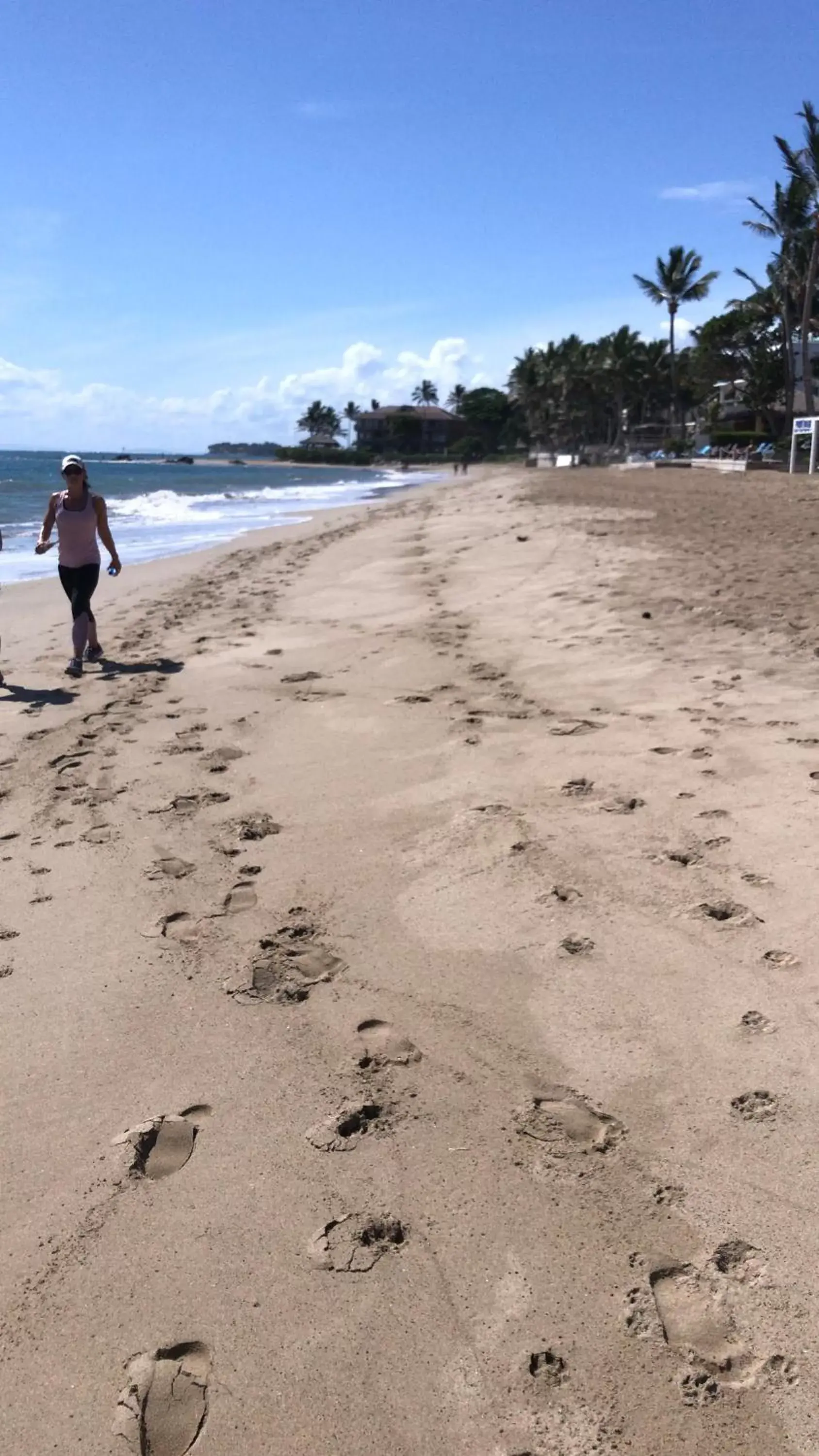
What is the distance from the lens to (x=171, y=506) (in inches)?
1273

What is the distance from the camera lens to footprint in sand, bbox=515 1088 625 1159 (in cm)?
217

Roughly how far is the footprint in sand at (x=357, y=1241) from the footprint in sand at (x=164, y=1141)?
15.5 inches

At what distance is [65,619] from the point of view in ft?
31.2

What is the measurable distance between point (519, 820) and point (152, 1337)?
234cm

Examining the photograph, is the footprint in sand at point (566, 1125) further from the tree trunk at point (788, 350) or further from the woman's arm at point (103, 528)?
the tree trunk at point (788, 350)

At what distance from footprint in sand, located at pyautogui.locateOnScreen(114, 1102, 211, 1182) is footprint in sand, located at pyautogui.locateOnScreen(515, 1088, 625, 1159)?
0.72 meters

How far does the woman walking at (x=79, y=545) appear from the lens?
725cm

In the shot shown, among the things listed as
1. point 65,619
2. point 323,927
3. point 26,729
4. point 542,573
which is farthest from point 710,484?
point 323,927

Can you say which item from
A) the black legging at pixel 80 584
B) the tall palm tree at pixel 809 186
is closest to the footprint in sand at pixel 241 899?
the black legging at pixel 80 584

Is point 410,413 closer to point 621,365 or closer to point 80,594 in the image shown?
point 621,365

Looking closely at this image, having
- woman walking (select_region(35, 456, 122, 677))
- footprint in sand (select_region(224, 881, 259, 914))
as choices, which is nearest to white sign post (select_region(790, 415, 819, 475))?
woman walking (select_region(35, 456, 122, 677))

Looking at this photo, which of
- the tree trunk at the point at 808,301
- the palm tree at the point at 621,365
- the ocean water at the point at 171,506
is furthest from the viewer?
the palm tree at the point at 621,365

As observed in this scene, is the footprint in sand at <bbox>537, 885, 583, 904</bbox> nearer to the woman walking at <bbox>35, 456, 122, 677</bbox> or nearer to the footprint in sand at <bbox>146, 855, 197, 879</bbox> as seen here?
the footprint in sand at <bbox>146, 855, 197, 879</bbox>

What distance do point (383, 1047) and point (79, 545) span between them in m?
5.68
